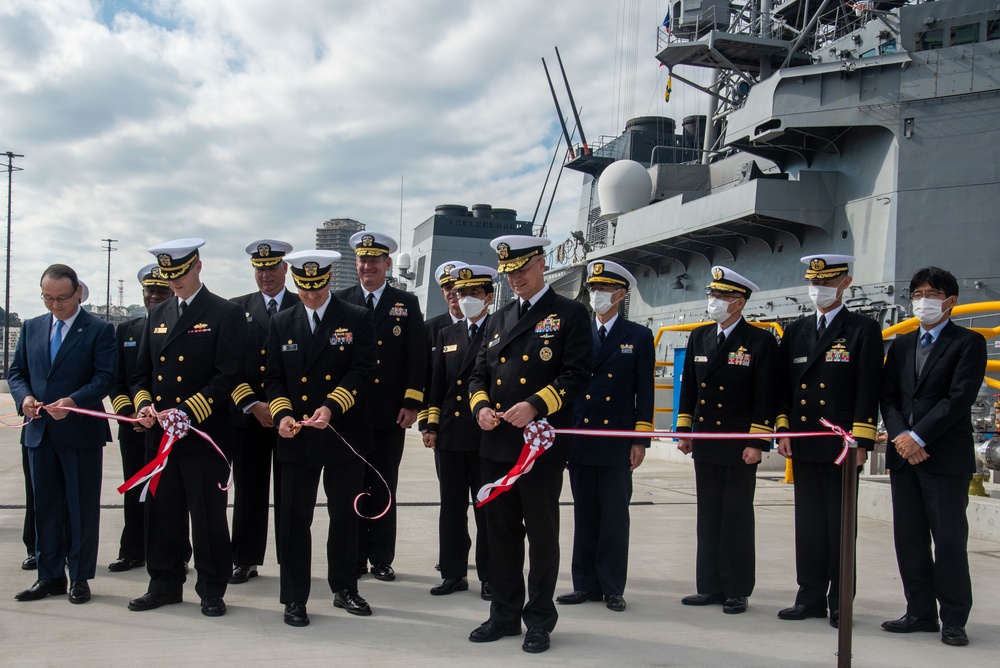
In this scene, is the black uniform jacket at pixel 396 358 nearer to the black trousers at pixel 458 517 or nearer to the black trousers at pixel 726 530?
the black trousers at pixel 458 517

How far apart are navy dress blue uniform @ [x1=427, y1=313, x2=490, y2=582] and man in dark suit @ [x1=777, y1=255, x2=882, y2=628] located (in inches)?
62.0

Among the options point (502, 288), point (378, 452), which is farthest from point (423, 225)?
point (378, 452)

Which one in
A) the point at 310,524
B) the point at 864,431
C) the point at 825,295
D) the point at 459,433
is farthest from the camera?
the point at 459,433

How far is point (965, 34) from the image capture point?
42.5 ft

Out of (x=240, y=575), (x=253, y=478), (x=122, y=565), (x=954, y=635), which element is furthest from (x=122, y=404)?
(x=954, y=635)

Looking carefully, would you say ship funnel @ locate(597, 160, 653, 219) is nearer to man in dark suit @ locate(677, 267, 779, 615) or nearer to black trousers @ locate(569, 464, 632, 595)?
man in dark suit @ locate(677, 267, 779, 615)

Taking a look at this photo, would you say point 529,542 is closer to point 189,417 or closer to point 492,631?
point 492,631

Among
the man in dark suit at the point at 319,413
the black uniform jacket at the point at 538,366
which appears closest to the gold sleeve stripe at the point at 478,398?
the black uniform jacket at the point at 538,366

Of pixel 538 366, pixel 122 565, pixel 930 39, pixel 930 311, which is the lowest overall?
pixel 122 565

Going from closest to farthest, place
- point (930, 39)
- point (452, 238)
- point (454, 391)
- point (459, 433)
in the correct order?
point (459, 433) → point (454, 391) → point (930, 39) → point (452, 238)

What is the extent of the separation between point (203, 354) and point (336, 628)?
144 centimetres

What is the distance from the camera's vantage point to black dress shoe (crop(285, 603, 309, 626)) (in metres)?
3.67

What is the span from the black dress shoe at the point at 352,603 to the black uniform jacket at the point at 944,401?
257 cm

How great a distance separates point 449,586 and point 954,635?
7.76 feet
